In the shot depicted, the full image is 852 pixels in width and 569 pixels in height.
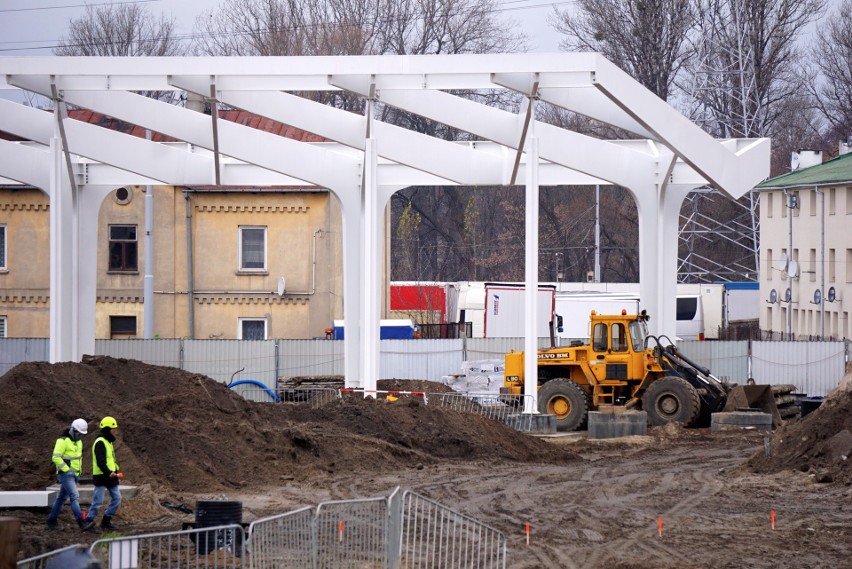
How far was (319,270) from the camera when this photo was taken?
38344 mm

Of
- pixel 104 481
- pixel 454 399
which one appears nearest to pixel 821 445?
pixel 104 481

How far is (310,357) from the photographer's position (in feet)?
110

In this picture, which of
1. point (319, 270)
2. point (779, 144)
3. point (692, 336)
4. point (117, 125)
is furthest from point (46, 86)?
point (779, 144)

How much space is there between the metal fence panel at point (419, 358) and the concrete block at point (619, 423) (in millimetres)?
9856

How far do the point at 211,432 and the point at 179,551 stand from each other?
26.2 feet

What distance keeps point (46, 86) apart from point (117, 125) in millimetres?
21936

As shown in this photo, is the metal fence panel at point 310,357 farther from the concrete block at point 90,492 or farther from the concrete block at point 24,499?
the concrete block at point 24,499

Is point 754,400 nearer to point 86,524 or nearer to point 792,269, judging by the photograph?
point 86,524

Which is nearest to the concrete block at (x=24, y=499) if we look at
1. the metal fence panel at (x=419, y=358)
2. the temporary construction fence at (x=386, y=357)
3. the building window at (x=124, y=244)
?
the temporary construction fence at (x=386, y=357)

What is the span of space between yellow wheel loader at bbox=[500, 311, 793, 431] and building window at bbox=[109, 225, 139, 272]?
17.0m

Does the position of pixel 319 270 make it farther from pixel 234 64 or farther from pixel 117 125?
pixel 234 64

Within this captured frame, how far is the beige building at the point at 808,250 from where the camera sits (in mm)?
42500

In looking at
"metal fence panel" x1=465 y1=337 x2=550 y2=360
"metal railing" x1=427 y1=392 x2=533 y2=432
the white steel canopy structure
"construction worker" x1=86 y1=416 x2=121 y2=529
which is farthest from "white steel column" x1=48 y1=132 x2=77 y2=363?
"construction worker" x1=86 y1=416 x2=121 y2=529

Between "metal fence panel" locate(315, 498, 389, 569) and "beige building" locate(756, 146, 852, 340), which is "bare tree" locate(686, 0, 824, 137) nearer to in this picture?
"beige building" locate(756, 146, 852, 340)
